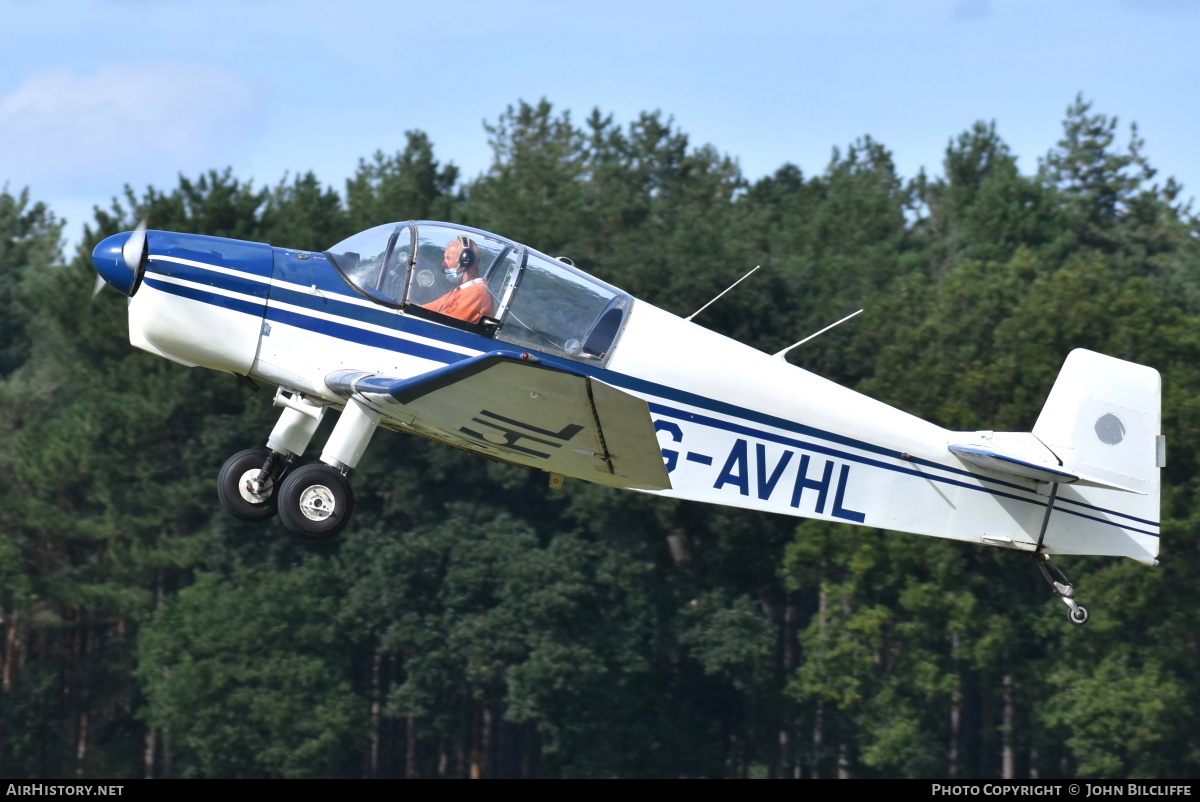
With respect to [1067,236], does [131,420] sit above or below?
below

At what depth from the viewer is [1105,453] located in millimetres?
10898

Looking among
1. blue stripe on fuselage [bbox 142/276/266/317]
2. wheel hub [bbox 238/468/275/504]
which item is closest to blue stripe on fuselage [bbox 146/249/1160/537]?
blue stripe on fuselage [bbox 142/276/266/317]

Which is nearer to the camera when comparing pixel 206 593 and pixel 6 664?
pixel 206 593

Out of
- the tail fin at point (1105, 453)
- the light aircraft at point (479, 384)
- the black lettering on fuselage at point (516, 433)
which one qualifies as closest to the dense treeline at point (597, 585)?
the tail fin at point (1105, 453)

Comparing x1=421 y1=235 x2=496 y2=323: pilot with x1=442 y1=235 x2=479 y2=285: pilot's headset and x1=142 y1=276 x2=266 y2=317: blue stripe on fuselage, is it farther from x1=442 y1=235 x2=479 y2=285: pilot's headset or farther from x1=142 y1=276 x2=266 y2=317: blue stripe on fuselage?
x1=142 y1=276 x2=266 y2=317: blue stripe on fuselage

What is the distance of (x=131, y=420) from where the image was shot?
36375 millimetres

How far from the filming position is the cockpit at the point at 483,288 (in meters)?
9.35

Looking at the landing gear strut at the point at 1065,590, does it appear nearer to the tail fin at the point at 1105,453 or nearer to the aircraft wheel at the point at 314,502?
the tail fin at the point at 1105,453

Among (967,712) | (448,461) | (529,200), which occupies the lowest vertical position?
(967,712)

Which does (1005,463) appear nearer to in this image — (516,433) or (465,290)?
(516,433)

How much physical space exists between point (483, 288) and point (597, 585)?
25.0m
